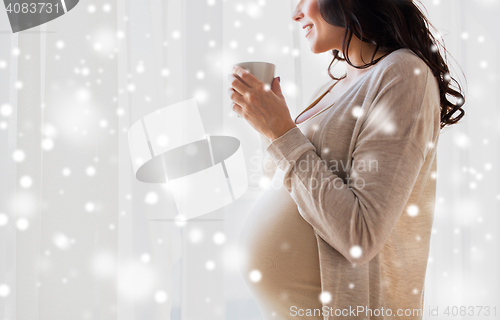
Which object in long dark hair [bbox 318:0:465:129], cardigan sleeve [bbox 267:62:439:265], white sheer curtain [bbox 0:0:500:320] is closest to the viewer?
cardigan sleeve [bbox 267:62:439:265]

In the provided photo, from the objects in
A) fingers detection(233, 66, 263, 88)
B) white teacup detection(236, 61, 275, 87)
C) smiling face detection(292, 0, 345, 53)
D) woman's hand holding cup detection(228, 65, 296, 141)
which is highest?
smiling face detection(292, 0, 345, 53)

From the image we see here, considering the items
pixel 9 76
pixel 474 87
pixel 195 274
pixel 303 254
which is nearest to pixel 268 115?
pixel 303 254

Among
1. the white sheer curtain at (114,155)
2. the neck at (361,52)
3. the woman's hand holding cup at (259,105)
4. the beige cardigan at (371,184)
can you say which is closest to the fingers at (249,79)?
the woman's hand holding cup at (259,105)

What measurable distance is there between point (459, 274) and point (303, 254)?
102cm

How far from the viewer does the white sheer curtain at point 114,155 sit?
2.95 feet

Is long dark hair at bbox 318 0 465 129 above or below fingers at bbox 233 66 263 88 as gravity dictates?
above

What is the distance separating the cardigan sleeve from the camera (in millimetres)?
496

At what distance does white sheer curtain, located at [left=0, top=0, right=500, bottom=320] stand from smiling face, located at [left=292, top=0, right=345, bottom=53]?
0.35 metres

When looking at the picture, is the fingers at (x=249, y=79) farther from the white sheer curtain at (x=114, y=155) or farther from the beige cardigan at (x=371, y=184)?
the white sheer curtain at (x=114, y=155)

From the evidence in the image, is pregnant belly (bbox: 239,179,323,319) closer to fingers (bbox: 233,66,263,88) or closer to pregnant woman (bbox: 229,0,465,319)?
pregnant woman (bbox: 229,0,465,319)

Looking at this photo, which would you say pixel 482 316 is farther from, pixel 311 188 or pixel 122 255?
pixel 122 255

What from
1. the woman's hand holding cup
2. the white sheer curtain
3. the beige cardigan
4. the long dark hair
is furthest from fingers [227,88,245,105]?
the white sheer curtain

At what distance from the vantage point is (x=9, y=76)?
35.6 inches

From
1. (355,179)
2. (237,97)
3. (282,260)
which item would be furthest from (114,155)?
(355,179)
